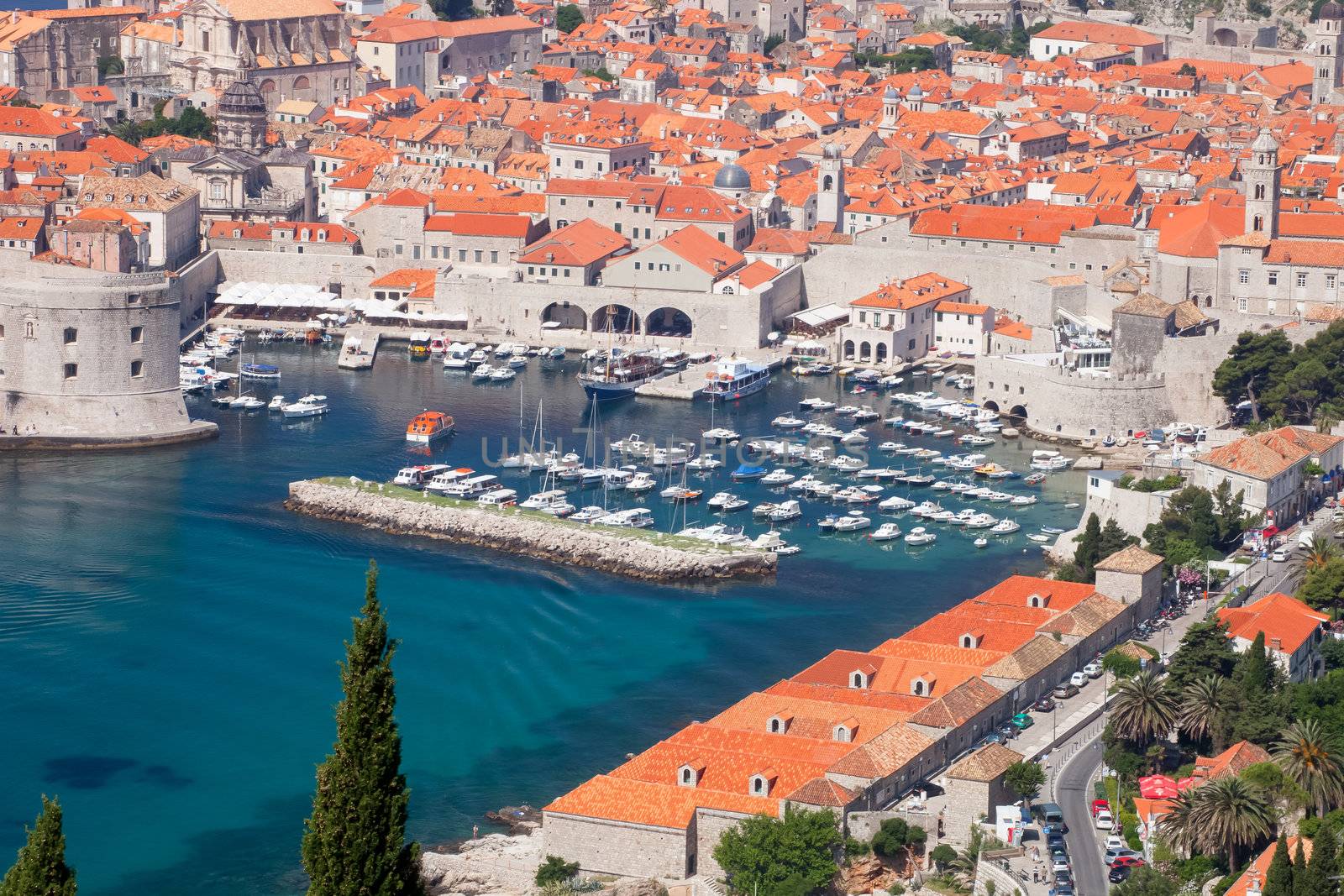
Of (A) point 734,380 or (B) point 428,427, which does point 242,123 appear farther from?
(B) point 428,427

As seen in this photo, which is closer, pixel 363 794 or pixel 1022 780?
pixel 363 794

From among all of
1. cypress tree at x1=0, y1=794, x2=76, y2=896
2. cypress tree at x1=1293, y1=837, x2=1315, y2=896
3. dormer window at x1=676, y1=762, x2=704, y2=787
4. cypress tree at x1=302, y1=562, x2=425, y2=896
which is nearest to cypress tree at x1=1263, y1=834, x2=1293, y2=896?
cypress tree at x1=1293, y1=837, x2=1315, y2=896

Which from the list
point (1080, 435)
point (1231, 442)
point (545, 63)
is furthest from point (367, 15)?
point (1231, 442)

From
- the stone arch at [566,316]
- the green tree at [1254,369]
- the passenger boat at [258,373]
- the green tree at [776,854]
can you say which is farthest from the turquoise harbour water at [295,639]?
the stone arch at [566,316]

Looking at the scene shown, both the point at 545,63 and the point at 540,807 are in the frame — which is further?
the point at 545,63

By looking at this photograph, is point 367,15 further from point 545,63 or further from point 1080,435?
point 1080,435

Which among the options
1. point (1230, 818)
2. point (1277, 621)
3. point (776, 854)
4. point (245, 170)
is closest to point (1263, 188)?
point (1277, 621)
